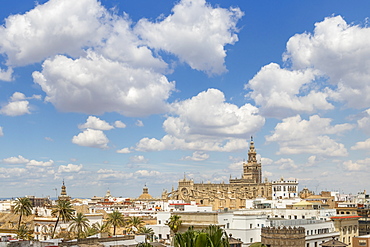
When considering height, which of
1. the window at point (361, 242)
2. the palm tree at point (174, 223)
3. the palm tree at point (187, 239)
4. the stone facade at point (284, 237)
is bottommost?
the window at point (361, 242)

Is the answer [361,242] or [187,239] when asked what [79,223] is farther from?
[187,239]

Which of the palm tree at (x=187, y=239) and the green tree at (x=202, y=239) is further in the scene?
the palm tree at (x=187, y=239)

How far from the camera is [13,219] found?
11350cm

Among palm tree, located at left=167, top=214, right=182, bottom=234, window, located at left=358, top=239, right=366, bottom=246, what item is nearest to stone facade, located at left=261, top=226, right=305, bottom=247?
palm tree, located at left=167, top=214, right=182, bottom=234

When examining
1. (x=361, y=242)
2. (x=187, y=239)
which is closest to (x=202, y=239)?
(x=187, y=239)

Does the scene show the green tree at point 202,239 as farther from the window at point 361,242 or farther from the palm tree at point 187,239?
the window at point 361,242

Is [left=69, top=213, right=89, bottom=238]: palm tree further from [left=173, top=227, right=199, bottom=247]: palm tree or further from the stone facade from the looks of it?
[left=173, top=227, right=199, bottom=247]: palm tree

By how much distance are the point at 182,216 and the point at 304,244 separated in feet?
66.0

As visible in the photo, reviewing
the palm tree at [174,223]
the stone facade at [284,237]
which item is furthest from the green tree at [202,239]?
the palm tree at [174,223]

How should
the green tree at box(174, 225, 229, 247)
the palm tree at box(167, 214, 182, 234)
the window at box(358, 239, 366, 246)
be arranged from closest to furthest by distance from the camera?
1. the green tree at box(174, 225, 229, 247)
2. the palm tree at box(167, 214, 182, 234)
3. the window at box(358, 239, 366, 246)

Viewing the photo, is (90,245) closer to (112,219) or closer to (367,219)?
(112,219)

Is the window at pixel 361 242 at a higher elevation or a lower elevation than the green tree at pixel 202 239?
lower

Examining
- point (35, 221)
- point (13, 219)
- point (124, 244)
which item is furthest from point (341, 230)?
point (13, 219)

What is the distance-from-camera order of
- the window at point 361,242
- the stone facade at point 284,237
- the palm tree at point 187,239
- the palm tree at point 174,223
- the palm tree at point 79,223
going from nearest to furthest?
the palm tree at point 187,239
the stone facade at point 284,237
the palm tree at point 174,223
the palm tree at point 79,223
the window at point 361,242
